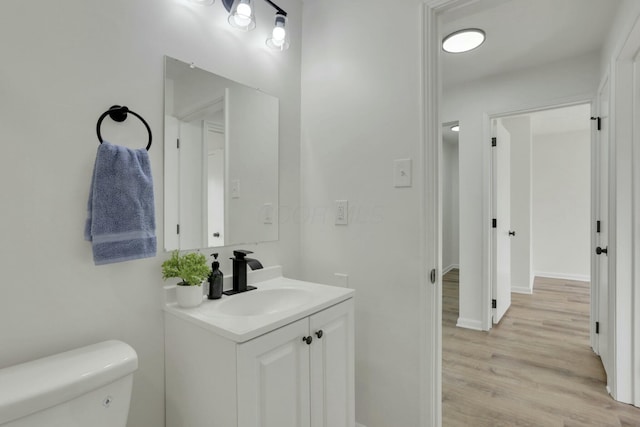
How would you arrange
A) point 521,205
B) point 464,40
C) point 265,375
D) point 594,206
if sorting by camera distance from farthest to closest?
point 521,205
point 594,206
point 464,40
point 265,375

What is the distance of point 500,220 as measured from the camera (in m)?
3.27

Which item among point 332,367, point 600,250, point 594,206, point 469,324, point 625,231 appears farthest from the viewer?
point 469,324

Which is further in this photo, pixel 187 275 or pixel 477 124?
pixel 477 124

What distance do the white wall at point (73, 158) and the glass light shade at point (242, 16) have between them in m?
0.14

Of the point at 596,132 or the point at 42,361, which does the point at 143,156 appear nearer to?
the point at 42,361

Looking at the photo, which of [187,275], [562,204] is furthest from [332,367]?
[562,204]

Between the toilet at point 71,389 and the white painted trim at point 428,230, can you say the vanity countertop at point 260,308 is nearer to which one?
the toilet at point 71,389

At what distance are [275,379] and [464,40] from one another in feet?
8.50

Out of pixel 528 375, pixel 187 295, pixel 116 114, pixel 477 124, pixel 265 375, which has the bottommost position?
pixel 528 375

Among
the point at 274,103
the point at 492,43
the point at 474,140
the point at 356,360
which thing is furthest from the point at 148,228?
the point at 474,140

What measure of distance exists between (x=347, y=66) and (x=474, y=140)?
2.08m

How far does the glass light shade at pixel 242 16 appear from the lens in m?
1.40

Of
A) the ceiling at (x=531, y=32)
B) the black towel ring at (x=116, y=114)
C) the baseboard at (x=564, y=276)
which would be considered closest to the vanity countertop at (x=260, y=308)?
the black towel ring at (x=116, y=114)

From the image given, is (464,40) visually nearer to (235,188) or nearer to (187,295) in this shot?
(235,188)
